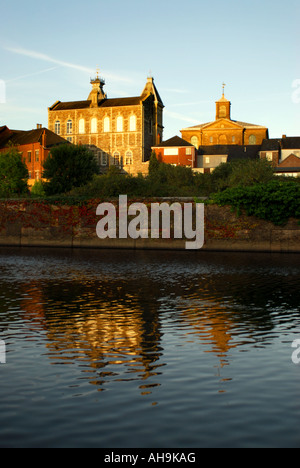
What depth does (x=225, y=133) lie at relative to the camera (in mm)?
118312

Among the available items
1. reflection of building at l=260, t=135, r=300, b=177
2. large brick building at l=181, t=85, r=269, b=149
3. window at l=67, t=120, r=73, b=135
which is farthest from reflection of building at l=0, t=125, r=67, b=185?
reflection of building at l=260, t=135, r=300, b=177

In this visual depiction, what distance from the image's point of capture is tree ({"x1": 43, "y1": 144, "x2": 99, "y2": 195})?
6131 centimetres

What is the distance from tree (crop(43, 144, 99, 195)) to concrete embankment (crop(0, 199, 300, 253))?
17.3 m

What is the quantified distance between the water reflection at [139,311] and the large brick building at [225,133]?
9731 centimetres

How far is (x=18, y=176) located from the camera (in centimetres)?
6938

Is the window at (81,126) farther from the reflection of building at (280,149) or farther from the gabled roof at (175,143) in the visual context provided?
the reflection of building at (280,149)

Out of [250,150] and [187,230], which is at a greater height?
[250,150]

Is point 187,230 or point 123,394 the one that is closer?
point 123,394

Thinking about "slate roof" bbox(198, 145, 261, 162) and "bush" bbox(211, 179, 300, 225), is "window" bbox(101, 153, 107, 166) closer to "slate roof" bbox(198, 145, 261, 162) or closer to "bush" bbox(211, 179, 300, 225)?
"slate roof" bbox(198, 145, 261, 162)

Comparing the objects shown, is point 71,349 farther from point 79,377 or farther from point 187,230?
point 187,230

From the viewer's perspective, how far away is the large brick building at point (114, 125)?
4129 inches

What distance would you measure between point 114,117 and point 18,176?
4140 cm
